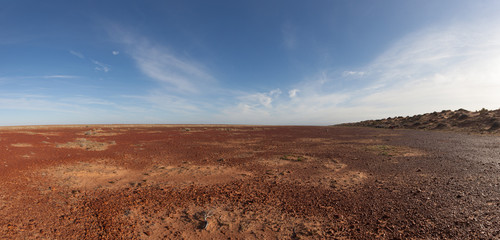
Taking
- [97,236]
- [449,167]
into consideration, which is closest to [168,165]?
[97,236]

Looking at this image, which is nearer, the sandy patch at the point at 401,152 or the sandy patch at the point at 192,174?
the sandy patch at the point at 192,174

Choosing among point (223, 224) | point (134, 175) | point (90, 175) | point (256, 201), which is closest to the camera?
point (223, 224)

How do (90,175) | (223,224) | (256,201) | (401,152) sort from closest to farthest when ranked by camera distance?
(223,224) → (256,201) → (90,175) → (401,152)

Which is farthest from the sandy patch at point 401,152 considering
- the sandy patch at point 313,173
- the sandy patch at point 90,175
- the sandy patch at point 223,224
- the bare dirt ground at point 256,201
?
the sandy patch at point 90,175

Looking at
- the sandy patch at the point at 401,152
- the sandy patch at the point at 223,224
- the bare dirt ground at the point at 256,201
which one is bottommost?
the sandy patch at the point at 223,224

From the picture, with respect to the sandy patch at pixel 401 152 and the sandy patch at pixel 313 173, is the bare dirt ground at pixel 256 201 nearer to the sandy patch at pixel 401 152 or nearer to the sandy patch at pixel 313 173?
the sandy patch at pixel 313 173

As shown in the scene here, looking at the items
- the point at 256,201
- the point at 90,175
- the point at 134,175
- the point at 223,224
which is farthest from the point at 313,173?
the point at 90,175

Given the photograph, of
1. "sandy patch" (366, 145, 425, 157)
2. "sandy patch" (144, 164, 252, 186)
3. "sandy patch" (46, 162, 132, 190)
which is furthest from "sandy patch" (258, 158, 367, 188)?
"sandy patch" (46, 162, 132, 190)

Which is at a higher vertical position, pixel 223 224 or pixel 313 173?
pixel 313 173

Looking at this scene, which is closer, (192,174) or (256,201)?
(256,201)

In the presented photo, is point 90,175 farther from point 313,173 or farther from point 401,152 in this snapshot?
point 401,152

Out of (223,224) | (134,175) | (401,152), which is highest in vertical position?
(401,152)

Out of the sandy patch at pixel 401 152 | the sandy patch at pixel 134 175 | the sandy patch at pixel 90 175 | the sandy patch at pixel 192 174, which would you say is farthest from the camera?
the sandy patch at pixel 401 152

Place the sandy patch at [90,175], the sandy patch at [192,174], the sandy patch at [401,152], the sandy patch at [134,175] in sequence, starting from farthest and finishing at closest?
the sandy patch at [401,152] < the sandy patch at [192,174] < the sandy patch at [134,175] < the sandy patch at [90,175]
